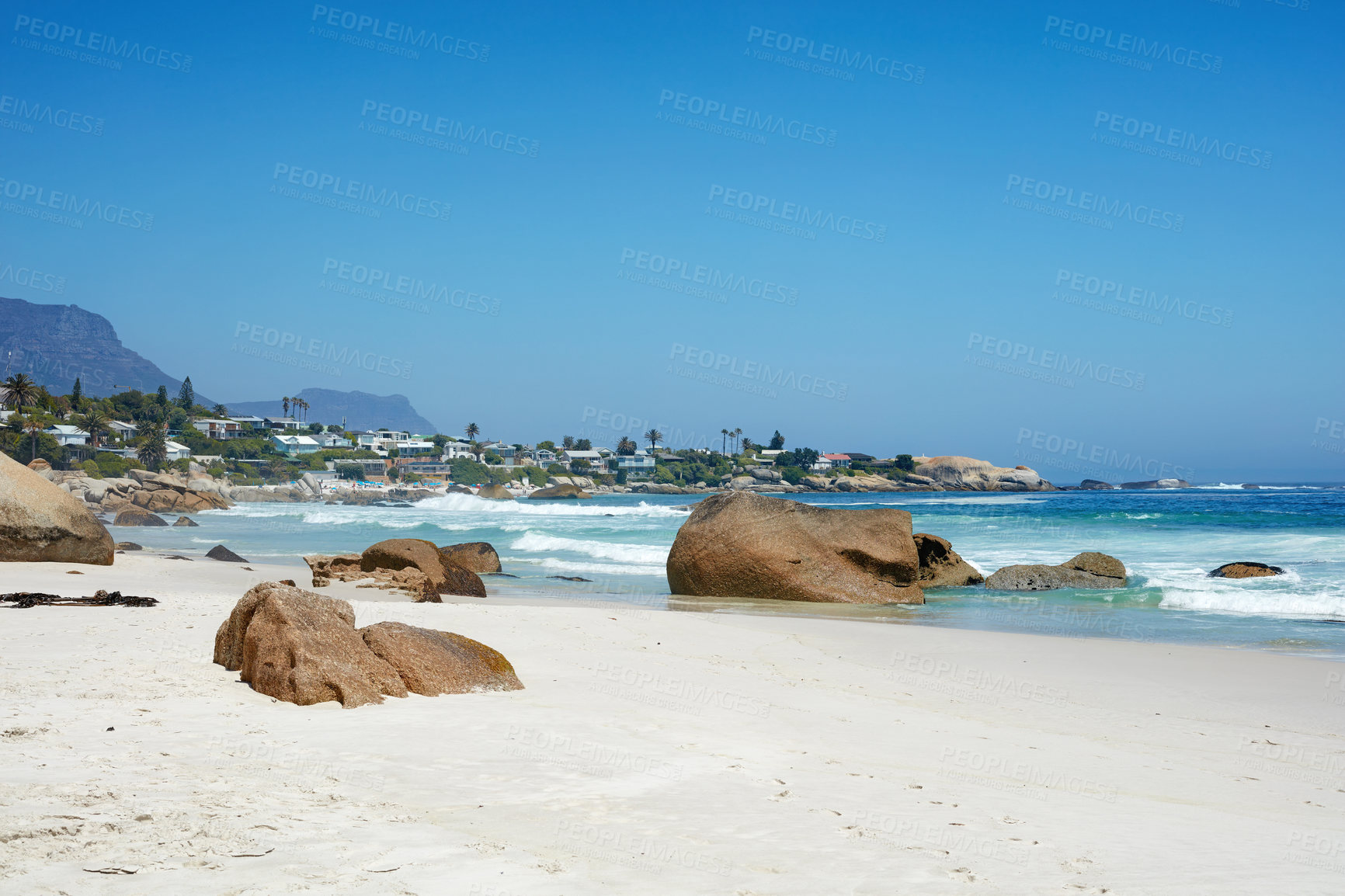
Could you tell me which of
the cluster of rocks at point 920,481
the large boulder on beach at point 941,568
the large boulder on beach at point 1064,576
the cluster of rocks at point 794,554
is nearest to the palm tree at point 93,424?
the cluster of rocks at point 920,481

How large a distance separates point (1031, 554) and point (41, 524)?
72.5 feet

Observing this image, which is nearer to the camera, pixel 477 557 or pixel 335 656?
pixel 335 656

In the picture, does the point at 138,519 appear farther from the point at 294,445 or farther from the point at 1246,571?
the point at 294,445

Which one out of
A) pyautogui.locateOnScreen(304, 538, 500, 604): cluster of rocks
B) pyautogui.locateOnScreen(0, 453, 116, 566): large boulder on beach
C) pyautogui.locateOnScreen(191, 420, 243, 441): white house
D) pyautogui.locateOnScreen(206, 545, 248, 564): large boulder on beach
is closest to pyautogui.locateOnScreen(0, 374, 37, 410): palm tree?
pyautogui.locateOnScreen(191, 420, 243, 441): white house

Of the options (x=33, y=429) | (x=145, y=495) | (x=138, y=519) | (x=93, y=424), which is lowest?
(x=145, y=495)

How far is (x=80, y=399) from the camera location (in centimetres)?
9944

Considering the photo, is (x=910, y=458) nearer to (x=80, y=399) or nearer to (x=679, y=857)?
(x=80, y=399)

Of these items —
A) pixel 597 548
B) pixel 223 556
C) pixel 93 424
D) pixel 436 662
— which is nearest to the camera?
pixel 436 662

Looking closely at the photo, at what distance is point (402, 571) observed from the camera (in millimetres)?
14086

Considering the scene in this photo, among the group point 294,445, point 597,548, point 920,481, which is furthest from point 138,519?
point 920,481

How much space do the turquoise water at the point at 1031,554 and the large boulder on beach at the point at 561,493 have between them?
51867 mm

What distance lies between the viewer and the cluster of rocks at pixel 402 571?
13562 mm

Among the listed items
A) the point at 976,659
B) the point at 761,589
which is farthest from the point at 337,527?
the point at 976,659

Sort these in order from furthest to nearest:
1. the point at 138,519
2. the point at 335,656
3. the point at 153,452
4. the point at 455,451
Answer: the point at 455,451
the point at 153,452
the point at 138,519
the point at 335,656
